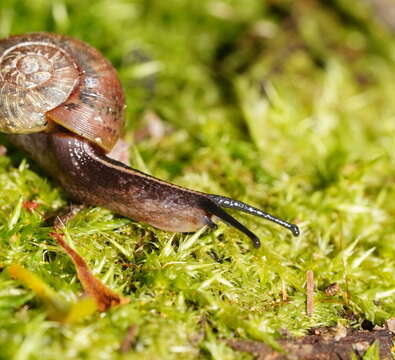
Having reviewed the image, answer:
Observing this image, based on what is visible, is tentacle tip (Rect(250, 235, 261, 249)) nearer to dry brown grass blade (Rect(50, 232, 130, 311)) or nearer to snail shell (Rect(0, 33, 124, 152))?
dry brown grass blade (Rect(50, 232, 130, 311))

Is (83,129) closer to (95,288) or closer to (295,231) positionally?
(95,288)

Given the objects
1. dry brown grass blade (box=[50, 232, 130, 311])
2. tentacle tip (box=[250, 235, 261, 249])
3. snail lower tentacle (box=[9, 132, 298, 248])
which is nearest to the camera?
dry brown grass blade (box=[50, 232, 130, 311])

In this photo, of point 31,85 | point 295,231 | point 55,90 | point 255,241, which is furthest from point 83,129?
point 295,231

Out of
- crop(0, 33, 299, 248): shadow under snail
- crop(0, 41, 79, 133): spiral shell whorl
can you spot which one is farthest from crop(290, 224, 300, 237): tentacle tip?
crop(0, 41, 79, 133): spiral shell whorl

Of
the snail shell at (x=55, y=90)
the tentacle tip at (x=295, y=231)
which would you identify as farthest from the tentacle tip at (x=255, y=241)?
the snail shell at (x=55, y=90)

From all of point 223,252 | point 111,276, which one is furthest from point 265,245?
point 111,276

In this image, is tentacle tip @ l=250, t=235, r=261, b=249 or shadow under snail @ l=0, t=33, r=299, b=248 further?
shadow under snail @ l=0, t=33, r=299, b=248

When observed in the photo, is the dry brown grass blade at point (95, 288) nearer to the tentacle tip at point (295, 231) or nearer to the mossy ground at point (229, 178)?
the mossy ground at point (229, 178)
